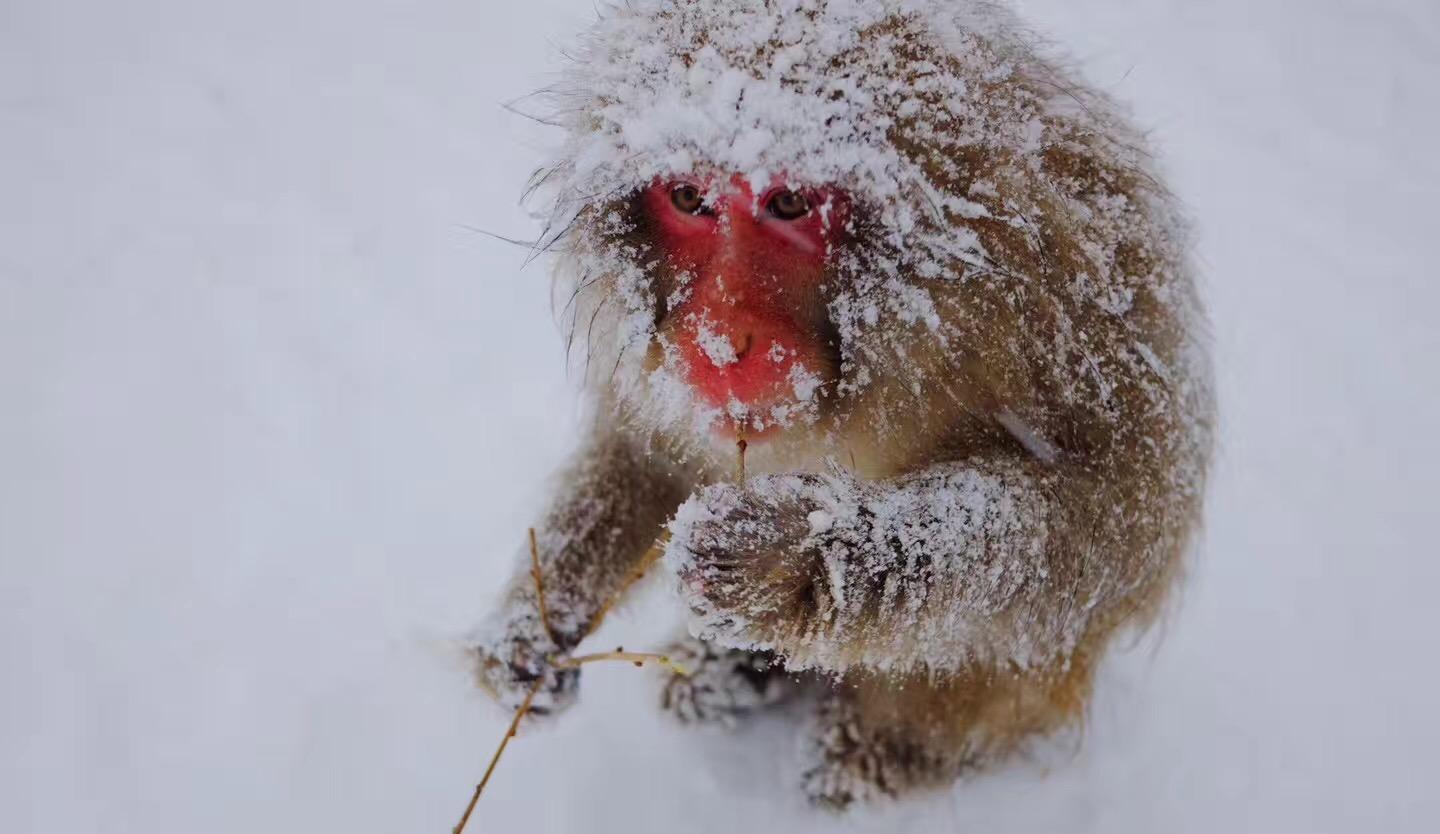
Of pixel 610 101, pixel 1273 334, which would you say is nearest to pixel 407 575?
pixel 610 101

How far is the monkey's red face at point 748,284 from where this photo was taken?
5.17ft

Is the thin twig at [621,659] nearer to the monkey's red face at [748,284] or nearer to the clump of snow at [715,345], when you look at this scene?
the monkey's red face at [748,284]

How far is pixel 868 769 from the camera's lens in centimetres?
258

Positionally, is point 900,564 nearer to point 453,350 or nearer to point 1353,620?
point 1353,620

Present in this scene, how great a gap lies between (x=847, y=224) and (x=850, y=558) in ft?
1.84

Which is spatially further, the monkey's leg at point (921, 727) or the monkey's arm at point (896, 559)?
the monkey's leg at point (921, 727)

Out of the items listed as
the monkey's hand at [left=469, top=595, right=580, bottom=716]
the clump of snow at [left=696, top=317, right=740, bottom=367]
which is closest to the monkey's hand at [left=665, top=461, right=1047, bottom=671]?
the clump of snow at [left=696, top=317, right=740, bottom=367]

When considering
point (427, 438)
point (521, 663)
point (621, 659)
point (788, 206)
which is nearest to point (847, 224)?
point (788, 206)

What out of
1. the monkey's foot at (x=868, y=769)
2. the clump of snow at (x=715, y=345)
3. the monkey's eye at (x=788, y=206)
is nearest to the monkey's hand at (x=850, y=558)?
the clump of snow at (x=715, y=345)

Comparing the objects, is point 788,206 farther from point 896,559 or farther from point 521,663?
point 521,663

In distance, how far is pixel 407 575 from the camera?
9.41 ft

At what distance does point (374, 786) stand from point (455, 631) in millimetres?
452

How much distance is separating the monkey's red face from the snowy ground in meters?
1.34

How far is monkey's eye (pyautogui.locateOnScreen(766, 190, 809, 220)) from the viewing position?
1.57 meters
